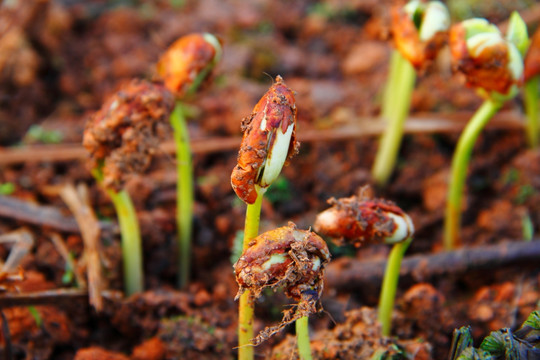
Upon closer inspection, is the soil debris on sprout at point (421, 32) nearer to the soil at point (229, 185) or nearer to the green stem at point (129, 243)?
the soil at point (229, 185)

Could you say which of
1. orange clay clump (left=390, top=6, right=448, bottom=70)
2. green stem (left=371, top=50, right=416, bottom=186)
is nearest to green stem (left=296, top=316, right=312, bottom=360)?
orange clay clump (left=390, top=6, right=448, bottom=70)

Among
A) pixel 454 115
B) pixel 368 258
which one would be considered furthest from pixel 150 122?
pixel 454 115

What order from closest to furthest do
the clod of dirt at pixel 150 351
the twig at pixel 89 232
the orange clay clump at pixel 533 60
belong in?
1. the clod of dirt at pixel 150 351
2. the twig at pixel 89 232
3. the orange clay clump at pixel 533 60

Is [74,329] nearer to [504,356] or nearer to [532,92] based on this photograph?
[504,356]

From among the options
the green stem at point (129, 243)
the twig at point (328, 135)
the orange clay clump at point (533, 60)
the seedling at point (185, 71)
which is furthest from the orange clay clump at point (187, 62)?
the orange clay clump at point (533, 60)

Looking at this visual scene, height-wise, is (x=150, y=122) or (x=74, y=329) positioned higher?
(x=150, y=122)

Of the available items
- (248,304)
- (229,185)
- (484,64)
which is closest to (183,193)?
(229,185)

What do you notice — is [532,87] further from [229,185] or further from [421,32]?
[229,185]
